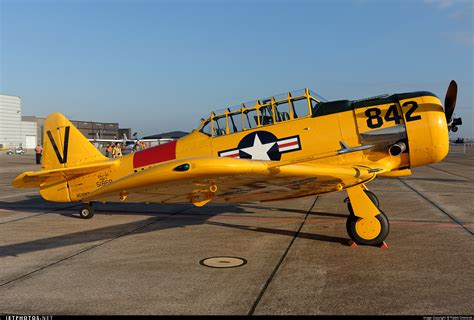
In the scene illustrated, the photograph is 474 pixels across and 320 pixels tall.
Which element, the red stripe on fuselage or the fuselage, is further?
the red stripe on fuselage

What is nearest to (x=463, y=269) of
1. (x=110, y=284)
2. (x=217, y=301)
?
(x=217, y=301)

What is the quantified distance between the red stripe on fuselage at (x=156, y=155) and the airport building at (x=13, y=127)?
122m

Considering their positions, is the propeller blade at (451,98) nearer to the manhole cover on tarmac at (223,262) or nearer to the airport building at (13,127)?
the manhole cover on tarmac at (223,262)

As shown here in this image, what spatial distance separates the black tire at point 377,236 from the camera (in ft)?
20.0

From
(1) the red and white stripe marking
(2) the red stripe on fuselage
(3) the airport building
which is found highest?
(3) the airport building

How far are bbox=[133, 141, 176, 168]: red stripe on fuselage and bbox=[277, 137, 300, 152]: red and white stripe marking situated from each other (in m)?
2.21

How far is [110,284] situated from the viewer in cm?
468

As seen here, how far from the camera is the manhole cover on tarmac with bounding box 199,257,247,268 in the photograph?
5.38 metres

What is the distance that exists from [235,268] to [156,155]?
11.5 ft

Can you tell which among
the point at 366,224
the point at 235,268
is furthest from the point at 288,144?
the point at 235,268

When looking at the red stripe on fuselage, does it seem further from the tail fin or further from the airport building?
the airport building

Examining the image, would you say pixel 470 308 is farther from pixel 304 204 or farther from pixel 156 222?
pixel 304 204

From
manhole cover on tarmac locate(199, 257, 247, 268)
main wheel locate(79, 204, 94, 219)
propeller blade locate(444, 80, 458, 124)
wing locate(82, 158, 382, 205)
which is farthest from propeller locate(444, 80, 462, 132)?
main wheel locate(79, 204, 94, 219)

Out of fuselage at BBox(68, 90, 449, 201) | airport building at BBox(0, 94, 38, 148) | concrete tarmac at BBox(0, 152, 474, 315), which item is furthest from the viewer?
airport building at BBox(0, 94, 38, 148)
